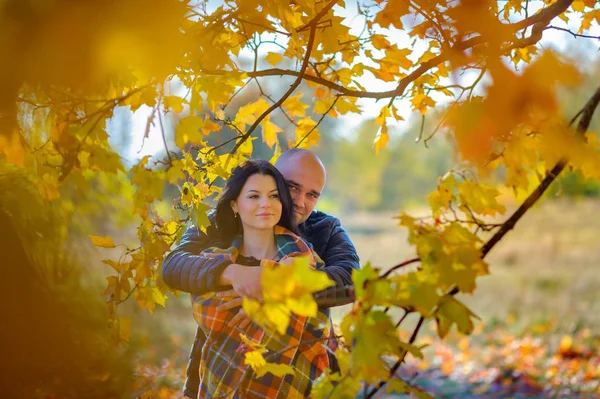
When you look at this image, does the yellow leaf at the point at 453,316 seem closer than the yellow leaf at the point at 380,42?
Yes

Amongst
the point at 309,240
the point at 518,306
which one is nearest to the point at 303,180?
the point at 309,240

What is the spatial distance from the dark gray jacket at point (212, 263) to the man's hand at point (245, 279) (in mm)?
49

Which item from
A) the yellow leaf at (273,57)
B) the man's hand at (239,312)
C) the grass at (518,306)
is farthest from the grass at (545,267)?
the man's hand at (239,312)

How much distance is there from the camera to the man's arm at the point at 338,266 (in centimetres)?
169

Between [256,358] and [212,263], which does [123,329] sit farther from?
[256,358]

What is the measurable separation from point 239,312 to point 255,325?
60 mm

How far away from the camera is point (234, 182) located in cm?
189

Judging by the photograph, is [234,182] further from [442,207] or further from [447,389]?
[447,389]

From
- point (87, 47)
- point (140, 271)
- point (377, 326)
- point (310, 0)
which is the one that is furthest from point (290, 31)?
point (377, 326)

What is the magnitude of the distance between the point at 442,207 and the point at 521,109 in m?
0.69

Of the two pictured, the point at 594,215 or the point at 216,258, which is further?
the point at 594,215

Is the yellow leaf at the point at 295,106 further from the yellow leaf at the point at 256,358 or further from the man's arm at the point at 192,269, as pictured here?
the yellow leaf at the point at 256,358

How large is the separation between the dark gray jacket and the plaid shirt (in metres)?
0.06

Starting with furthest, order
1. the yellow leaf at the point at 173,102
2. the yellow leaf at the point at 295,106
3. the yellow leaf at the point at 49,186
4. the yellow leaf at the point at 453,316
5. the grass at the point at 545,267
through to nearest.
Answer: the grass at the point at 545,267
the yellow leaf at the point at 295,106
the yellow leaf at the point at 49,186
the yellow leaf at the point at 173,102
the yellow leaf at the point at 453,316
